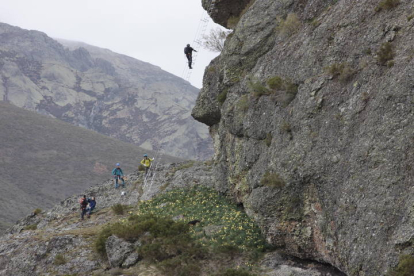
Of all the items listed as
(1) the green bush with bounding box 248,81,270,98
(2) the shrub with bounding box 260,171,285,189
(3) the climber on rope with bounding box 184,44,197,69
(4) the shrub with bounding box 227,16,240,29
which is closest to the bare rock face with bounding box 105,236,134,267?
(2) the shrub with bounding box 260,171,285,189

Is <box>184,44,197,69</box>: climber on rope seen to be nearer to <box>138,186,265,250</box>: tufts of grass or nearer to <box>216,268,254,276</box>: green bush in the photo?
<box>138,186,265,250</box>: tufts of grass

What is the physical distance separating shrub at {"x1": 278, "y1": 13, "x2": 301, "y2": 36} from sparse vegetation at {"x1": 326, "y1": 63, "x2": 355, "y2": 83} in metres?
5.08

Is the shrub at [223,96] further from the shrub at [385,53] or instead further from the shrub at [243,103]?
the shrub at [385,53]

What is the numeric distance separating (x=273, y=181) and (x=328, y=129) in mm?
2957

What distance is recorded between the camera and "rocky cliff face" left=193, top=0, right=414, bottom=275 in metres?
10.9

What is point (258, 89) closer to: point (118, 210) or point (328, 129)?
Result: point (328, 129)

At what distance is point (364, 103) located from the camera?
1282 centimetres

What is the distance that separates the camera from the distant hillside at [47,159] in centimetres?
11616

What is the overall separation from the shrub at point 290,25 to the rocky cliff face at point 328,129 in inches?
1.9

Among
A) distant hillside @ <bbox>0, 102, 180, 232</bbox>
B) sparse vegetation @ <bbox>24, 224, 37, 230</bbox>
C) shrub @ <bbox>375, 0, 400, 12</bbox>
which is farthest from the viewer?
distant hillside @ <bbox>0, 102, 180, 232</bbox>

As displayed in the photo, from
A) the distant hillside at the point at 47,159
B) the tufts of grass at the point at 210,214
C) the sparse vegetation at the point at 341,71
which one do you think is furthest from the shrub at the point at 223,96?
the distant hillside at the point at 47,159

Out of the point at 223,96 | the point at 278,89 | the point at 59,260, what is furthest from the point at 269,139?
the point at 59,260

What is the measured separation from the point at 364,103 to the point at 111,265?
43.7ft

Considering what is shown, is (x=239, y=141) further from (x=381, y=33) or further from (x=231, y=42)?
(x=381, y=33)
